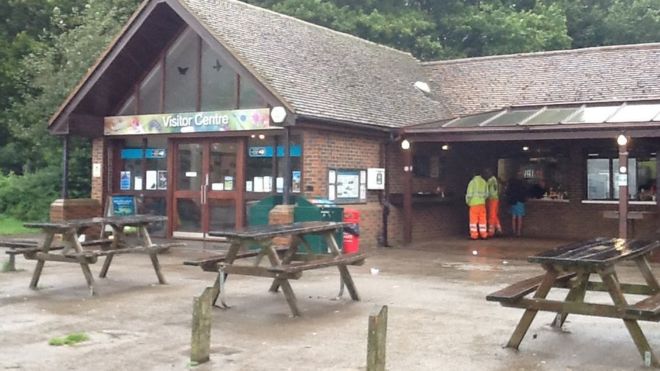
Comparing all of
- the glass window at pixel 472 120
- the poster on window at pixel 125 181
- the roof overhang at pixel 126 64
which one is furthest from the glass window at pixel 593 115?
the poster on window at pixel 125 181

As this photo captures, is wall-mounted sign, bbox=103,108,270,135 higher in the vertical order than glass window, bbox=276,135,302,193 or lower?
higher

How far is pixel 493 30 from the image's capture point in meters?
30.9

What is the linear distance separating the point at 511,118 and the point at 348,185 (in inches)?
156

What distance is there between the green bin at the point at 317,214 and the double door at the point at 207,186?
221 centimetres

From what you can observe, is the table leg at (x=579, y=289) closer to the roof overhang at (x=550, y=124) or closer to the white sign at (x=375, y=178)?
the roof overhang at (x=550, y=124)

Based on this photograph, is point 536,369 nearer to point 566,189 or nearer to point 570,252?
point 570,252

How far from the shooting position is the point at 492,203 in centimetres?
1967

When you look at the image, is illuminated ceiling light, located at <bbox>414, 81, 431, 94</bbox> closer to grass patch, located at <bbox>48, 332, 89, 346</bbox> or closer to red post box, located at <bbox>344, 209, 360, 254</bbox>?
red post box, located at <bbox>344, 209, 360, 254</bbox>

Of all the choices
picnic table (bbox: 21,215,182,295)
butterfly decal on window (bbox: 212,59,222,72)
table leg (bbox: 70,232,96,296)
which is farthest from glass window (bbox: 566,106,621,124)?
table leg (bbox: 70,232,96,296)

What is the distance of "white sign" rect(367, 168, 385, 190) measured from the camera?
Result: 16812mm

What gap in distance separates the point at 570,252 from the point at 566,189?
13.4m

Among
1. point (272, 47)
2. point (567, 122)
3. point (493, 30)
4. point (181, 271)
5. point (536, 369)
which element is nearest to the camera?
point (536, 369)

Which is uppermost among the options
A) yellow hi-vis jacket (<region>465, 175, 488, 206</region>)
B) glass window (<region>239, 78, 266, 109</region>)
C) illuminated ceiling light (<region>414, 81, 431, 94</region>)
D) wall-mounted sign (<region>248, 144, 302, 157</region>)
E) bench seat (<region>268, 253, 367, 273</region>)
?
illuminated ceiling light (<region>414, 81, 431, 94</region>)

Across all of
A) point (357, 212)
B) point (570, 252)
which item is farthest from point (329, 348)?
point (357, 212)
